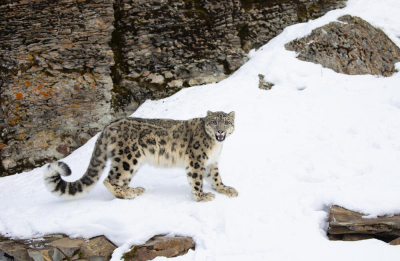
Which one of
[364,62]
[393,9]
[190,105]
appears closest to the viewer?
[190,105]

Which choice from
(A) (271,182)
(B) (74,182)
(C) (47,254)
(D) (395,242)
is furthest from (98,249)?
(D) (395,242)

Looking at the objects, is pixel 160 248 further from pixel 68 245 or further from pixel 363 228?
pixel 363 228

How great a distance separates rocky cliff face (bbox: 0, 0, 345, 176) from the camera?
10.7 m

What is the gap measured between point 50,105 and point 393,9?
1479 centimetres

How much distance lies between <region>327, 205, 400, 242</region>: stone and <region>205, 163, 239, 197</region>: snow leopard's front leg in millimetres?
1975

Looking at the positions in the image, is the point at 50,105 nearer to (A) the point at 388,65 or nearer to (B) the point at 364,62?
(B) the point at 364,62

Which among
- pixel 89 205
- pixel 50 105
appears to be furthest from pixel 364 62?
pixel 50 105

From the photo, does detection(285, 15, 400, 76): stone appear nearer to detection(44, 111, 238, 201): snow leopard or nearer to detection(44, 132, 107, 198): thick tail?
detection(44, 111, 238, 201): snow leopard

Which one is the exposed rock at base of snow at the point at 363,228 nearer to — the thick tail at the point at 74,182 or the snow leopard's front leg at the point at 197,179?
the snow leopard's front leg at the point at 197,179

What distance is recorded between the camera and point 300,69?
1107 cm

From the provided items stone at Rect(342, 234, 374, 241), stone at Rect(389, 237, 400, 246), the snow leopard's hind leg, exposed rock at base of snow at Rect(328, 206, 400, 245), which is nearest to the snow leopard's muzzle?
the snow leopard's hind leg

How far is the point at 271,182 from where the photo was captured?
6582 millimetres

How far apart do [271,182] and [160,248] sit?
2.79 metres

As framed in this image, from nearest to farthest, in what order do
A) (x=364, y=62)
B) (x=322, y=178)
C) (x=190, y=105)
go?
(x=322, y=178)
(x=190, y=105)
(x=364, y=62)
